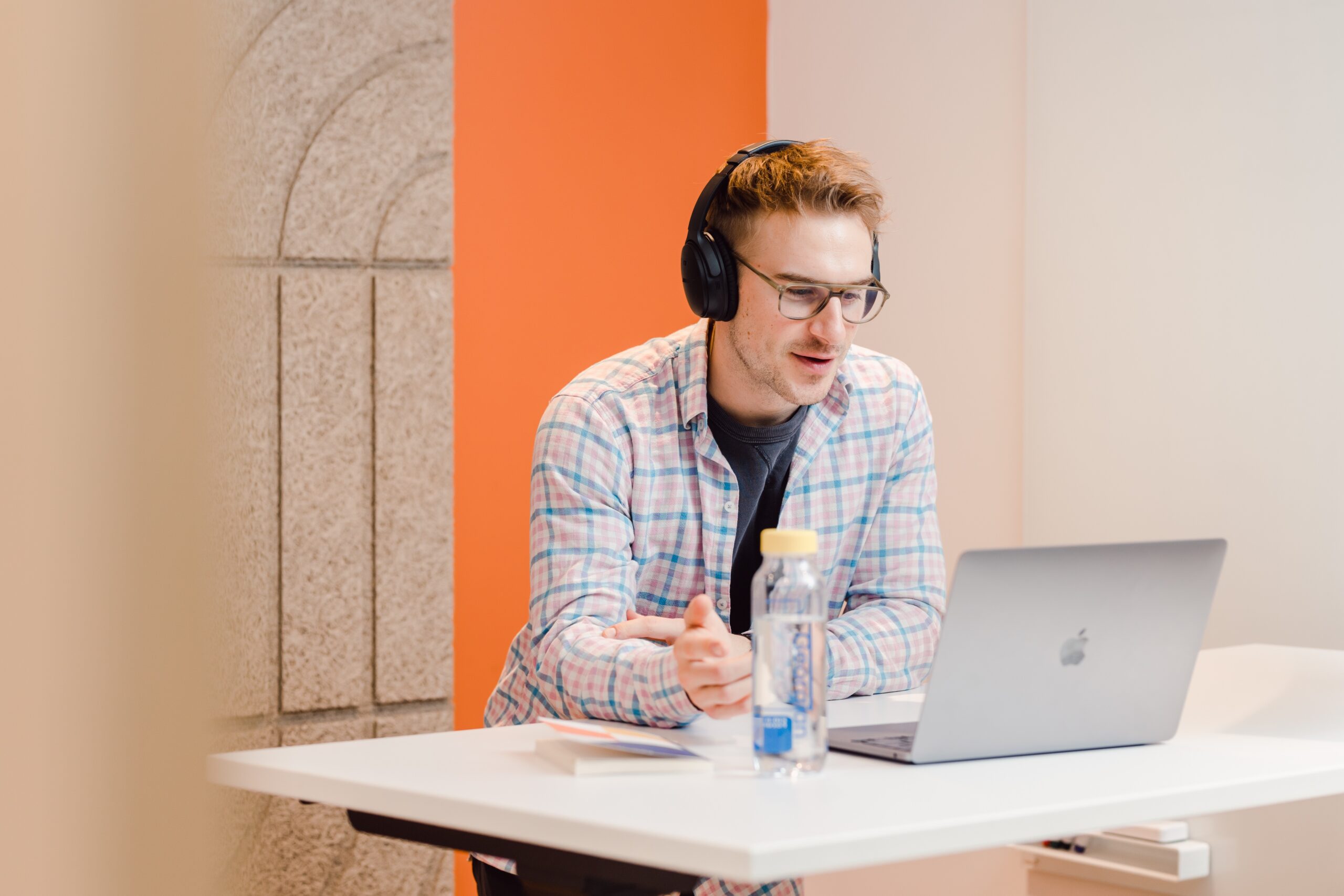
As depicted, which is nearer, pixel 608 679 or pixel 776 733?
pixel 776 733

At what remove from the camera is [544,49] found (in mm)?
2680

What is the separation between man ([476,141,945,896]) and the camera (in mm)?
1457

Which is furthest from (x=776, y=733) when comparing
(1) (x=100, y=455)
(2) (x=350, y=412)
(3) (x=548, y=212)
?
(3) (x=548, y=212)

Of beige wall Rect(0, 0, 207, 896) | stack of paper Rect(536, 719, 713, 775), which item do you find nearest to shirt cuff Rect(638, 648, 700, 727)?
stack of paper Rect(536, 719, 713, 775)

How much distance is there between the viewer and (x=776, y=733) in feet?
3.23

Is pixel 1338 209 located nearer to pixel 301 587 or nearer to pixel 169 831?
pixel 301 587

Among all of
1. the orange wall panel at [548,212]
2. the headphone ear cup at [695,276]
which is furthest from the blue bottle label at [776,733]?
the orange wall panel at [548,212]

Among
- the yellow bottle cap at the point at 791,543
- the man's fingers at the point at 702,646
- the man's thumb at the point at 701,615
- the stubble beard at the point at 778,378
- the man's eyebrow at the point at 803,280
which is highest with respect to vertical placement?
the man's eyebrow at the point at 803,280

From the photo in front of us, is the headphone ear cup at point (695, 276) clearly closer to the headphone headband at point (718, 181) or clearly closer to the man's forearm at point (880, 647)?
the headphone headband at point (718, 181)

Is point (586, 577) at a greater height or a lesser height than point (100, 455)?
lesser

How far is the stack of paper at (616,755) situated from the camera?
0.98 metres

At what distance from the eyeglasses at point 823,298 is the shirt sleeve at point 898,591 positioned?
18 centimetres

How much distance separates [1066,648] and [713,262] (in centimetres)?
74

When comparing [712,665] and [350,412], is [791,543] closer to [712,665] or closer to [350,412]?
[712,665]
